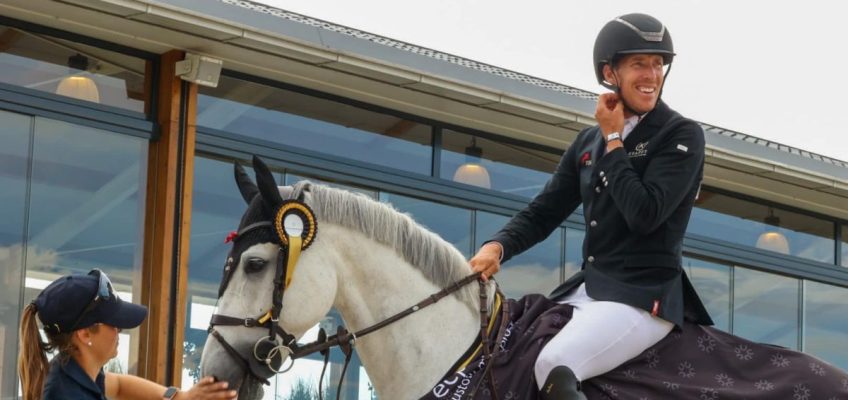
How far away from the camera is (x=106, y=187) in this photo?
10.3 metres

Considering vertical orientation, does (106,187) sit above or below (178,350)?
above

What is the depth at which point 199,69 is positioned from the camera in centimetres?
1056

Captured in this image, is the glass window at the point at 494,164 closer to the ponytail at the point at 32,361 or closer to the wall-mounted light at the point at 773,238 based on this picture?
the wall-mounted light at the point at 773,238

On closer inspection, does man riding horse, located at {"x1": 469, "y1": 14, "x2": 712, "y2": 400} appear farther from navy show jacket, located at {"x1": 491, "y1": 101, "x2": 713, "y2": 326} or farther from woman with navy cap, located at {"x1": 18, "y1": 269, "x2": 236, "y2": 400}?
woman with navy cap, located at {"x1": 18, "y1": 269, "x2": 236, "y2": 400}

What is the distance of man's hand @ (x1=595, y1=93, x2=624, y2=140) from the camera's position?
5.21 meters

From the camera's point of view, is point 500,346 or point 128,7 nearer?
point 500,346

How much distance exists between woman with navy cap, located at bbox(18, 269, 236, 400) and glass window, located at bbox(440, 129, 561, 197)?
286 inches

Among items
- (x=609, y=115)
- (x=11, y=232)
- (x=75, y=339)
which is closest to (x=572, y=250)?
(x=11, y=232)

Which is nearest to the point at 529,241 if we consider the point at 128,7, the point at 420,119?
the point at 128,7

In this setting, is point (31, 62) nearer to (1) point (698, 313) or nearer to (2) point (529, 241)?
(2) point (529, 241)

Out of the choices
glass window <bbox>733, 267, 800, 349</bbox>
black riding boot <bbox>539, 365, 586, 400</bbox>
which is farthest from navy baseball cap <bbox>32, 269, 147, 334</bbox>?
glass window <bbox>733, 267, 800, 349</bbox>

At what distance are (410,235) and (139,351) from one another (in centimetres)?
553

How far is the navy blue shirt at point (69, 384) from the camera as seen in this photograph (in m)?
4.75

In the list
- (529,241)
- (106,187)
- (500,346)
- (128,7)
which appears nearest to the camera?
(500,346)
